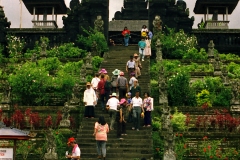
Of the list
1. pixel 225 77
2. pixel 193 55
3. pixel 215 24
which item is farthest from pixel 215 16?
pixel 225 77

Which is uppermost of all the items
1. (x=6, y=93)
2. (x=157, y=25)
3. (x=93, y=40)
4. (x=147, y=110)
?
(x=157, y=25)

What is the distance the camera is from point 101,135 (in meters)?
19.8

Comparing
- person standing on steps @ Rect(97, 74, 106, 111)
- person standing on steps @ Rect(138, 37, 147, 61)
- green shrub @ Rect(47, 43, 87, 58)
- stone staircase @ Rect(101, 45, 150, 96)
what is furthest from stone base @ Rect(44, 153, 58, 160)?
green shrub @ Rect(47, 43, 87, 58)

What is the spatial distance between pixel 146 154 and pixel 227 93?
6718 millimetres

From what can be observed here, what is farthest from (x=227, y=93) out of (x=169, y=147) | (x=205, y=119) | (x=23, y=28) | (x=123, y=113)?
(x=23, y=28)

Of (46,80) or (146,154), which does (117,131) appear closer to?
(146,154)

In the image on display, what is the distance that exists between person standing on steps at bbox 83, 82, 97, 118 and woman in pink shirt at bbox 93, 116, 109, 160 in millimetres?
2750

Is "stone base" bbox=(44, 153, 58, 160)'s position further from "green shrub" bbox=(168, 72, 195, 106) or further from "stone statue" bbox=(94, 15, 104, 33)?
"stone statue" bbox=(94, 15, 104, 33)

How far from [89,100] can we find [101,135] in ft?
9.92

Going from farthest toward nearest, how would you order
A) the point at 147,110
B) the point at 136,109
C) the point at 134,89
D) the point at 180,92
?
1. the point at 180,92
2. the point at 134,89
3. the point at 147,110
4. the point at 136,109

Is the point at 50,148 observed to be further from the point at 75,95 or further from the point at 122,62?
the point at 122,62

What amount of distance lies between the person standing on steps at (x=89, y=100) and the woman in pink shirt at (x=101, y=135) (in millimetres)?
2750

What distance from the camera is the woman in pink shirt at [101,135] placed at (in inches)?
781

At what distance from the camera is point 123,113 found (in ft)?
76.1
